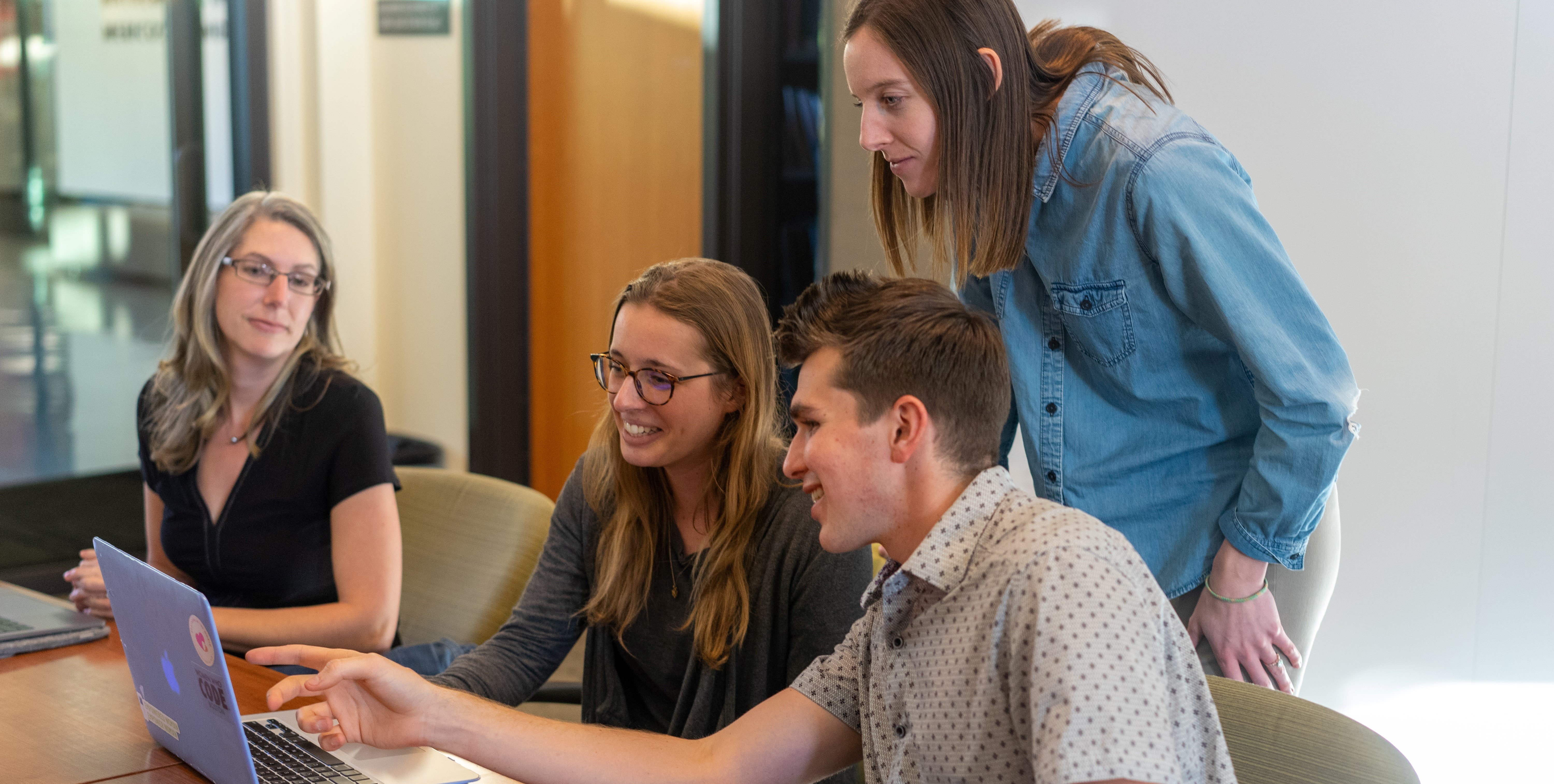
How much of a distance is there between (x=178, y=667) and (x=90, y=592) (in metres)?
0.72

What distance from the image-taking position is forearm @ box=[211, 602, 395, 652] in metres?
1.98

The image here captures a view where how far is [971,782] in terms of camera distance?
1105mm

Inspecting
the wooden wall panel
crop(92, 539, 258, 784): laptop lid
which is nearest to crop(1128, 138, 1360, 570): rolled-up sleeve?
crop(92, 539, 258, 784): laptop lid

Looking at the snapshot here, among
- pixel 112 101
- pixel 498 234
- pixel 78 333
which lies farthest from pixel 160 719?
pixel 498 234

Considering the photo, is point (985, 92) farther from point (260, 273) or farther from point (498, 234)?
point (498, 234)

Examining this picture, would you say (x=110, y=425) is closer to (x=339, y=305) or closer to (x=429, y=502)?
(x=339, y=305)

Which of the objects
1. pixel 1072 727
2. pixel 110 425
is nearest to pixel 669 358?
pixel 1072 727

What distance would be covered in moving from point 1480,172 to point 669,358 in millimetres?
1558

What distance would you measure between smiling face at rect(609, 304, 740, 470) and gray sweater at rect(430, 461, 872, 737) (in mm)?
141

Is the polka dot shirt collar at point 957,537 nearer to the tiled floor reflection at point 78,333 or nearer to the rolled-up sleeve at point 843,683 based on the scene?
the rolled-up sleeve at point 843,683

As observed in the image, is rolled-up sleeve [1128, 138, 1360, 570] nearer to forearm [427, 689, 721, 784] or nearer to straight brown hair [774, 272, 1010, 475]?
straight brown hair [774, 272, 1010, 475]

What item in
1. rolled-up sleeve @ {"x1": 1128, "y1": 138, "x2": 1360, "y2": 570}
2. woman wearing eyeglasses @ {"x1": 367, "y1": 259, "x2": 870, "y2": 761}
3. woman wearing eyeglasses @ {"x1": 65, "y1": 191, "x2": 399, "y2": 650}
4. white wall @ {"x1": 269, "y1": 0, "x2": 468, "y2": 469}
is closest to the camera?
rolled-up sleeve @ {"x1": 1128, "y1": 138, "x2": 1360, "y2": 570}

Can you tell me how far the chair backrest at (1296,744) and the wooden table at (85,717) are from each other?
1.03 metres

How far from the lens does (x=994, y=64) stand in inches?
57.7
